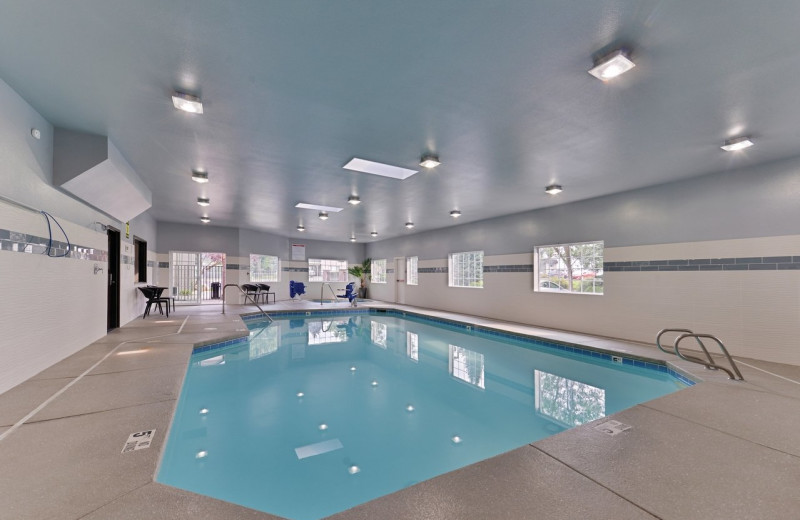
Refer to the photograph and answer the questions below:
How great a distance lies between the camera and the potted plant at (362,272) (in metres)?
13.7

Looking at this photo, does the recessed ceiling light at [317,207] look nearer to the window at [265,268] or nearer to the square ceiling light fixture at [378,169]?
the square ceiling light fixture at [378,169]

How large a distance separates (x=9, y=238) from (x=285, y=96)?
95.3 inches

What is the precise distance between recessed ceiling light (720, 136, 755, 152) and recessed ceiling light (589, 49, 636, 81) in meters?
2.22

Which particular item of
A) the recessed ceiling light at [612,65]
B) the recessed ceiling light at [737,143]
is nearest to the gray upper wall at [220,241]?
the recessed ceiling light at [612,65]

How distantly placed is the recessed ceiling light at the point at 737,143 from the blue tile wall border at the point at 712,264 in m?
1.55

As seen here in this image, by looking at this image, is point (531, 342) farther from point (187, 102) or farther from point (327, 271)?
point (327, 271)

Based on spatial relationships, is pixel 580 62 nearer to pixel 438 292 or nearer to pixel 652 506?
pixel 652 506

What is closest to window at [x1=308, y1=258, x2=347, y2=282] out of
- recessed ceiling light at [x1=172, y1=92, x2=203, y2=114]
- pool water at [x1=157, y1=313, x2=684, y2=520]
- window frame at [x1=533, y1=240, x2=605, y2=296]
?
pool water at [x1=157, y1=313, x2=684, y2=520]

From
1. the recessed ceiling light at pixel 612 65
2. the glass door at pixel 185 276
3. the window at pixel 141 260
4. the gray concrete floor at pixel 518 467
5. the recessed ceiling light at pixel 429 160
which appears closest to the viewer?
the gray concrete floor at pixel 518 467

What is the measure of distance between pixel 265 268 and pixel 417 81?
10.9m

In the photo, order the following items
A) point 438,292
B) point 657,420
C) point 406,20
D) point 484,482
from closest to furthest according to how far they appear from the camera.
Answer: point 484,482 → point 406,20 → point 657,420 → point 438,292

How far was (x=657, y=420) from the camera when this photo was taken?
240 centimetres

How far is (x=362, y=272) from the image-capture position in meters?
13.9

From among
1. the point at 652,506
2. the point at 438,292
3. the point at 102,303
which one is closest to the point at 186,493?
the point at 652,506
